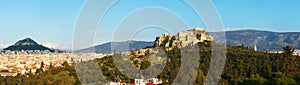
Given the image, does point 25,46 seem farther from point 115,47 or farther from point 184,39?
point 115,47

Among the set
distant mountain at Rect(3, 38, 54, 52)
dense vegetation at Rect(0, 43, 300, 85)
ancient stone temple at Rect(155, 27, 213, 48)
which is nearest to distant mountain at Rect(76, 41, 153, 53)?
dense vegetation at Rect(0, 43, 300, 85)

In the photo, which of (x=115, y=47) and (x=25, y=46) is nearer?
(x=115, y=47)

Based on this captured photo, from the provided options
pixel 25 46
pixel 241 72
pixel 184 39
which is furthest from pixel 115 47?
pixel 25 46

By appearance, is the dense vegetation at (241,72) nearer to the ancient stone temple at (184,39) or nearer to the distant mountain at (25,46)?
the ancient stone temple at (184,39)

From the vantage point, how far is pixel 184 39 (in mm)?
30312

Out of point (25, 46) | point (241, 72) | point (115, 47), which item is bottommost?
point (241, 72)

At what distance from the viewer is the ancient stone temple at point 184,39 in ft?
97.9

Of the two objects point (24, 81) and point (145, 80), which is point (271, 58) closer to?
point (145, 80)

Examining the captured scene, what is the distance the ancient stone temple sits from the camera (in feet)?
97.9

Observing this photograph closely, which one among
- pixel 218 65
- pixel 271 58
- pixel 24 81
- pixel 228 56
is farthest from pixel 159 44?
pixel 218 65

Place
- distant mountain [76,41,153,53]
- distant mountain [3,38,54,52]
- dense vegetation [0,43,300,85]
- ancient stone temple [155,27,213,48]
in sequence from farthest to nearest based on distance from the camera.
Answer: distant mountain [3,38,54,52] < ancient stone temple [155,27,213,48] < dense vegetation [0,43,300,85] < distant mountain [76,41,153,53]

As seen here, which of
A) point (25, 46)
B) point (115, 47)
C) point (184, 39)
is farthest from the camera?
point (25, 46)

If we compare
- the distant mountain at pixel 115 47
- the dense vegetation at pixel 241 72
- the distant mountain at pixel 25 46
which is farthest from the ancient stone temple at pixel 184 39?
the distant mountain at pixel 25 46

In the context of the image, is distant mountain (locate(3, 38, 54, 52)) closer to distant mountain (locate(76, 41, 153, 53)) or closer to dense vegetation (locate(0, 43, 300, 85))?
distant mountain (locate(76, 41, 153, 53))
